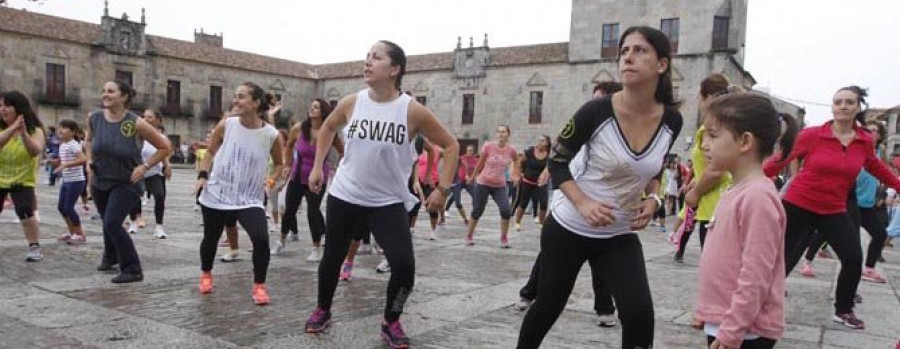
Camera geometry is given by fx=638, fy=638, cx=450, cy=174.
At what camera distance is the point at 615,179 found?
2855mm

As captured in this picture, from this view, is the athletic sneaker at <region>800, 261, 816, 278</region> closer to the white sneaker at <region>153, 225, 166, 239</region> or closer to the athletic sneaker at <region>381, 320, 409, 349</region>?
the athletic sneaker at <region>381, 320, 409, 349</region>

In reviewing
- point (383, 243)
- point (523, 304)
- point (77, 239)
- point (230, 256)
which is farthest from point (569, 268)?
point (77, 239)

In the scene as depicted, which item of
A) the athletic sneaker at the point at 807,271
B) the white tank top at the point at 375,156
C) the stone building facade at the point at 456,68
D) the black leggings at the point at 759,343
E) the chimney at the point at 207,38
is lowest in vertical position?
the athletic sneaker at the point at 807,271

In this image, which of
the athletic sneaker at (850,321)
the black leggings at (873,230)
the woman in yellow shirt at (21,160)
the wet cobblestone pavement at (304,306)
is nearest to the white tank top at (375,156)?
the wet cobblestone pavement at (304,306)

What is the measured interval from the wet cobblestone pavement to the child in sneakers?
0.80 feet

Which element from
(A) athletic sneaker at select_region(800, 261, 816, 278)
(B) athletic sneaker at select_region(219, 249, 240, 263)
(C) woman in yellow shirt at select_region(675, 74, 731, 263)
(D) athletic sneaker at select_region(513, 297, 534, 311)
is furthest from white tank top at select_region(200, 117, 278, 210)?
(A) athletic sneaker at select_region(800, 261, 816, 278)

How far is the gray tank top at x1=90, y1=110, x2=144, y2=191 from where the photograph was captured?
18.1 ft

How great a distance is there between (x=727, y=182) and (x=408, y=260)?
3.10 metres

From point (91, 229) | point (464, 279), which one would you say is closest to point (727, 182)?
point (464, 279)

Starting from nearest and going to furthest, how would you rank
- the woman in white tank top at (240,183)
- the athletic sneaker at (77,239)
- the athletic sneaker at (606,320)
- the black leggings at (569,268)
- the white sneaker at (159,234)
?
the black leggings at (569,268)
the athletic sneaker at (606,320)
the woman in white tank top at (240,183)
the athletic sneaker at (77,239)
the white sneaker at (159,234)

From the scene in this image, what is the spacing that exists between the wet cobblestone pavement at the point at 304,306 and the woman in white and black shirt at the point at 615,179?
1.18 meters

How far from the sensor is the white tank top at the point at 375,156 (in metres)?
3.82

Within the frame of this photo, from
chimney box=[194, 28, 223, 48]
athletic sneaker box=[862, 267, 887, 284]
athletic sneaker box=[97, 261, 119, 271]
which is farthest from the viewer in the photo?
chimney box=[194, 28, 223, 48]

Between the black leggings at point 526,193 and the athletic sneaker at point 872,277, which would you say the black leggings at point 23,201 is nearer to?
the black leggings at point 526,193
